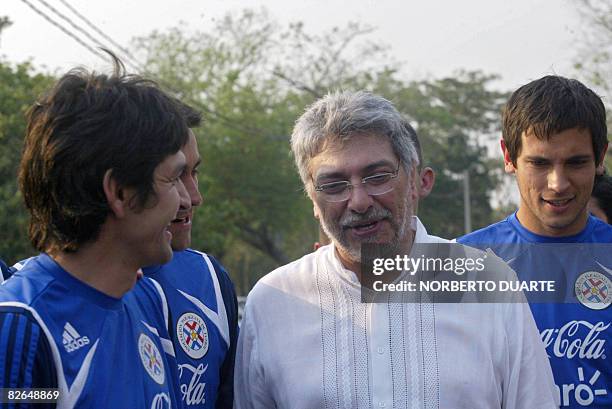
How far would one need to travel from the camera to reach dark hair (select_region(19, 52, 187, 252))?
2.65 metres

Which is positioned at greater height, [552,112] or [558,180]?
[552,112]

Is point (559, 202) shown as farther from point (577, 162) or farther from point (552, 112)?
point (552, 112)

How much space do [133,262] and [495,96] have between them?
55.4 meters

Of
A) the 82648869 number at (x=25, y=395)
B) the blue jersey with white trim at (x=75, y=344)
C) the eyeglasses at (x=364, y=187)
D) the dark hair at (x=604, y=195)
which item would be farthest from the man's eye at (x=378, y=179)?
the dark hair at (x=604, y=195)

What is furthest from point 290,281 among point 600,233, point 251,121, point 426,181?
point 251,121

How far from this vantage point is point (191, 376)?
3.46 metres

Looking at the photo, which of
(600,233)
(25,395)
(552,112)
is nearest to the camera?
(25,395)

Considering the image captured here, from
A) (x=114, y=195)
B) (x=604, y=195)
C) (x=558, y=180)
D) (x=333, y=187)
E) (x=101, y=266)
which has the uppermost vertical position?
(x=604, y=195)

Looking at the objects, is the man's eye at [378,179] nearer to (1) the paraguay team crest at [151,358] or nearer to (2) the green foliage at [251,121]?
(1) the paraguay team crest at [151,358]

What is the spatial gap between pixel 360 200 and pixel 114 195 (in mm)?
1024

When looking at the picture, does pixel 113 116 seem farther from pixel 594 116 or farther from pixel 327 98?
pixel 594 116

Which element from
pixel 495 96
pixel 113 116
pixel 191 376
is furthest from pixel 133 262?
pixel 495 96

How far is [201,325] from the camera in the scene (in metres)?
3.59

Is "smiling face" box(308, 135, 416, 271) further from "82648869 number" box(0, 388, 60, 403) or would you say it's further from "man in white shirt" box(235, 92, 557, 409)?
"82648869 number" box(0, 388, 60, 403)
